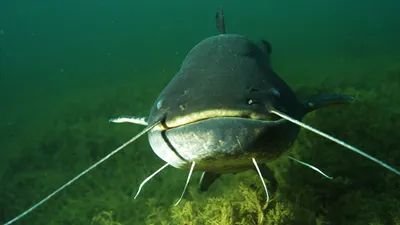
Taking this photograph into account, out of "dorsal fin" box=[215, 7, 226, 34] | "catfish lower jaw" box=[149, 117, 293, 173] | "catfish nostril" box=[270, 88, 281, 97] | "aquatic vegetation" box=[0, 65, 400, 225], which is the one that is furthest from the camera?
"dorsal fin" box=[215, 7, 226, 34]

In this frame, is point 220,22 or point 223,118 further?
point 220,22

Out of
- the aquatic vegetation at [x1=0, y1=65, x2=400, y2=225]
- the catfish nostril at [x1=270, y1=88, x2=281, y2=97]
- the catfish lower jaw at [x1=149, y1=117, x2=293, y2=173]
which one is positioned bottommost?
the aquatic vegetation at [x1=0, y1=65, x2=400, y2=225]

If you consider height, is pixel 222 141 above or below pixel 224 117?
below

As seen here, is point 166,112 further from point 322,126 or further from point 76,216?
point 76,216

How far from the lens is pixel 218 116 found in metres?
1.73

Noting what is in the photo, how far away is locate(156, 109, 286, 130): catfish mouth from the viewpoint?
1722 millimetres

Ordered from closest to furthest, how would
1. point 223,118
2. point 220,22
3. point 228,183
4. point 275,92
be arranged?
point 223,118, point 275,92, point 228,183, point 220,22

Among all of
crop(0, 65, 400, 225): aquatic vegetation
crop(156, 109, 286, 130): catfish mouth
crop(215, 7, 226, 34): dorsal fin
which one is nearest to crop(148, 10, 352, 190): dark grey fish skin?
crop(156, 109, 286, 130): catfish mouth

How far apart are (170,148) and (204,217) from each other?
975mm

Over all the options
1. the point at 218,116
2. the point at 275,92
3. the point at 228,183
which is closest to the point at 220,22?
the point at 228,183

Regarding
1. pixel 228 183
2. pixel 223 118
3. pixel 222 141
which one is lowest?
pixel 228 183

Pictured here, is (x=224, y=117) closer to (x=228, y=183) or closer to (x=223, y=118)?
(x=223, y=118)

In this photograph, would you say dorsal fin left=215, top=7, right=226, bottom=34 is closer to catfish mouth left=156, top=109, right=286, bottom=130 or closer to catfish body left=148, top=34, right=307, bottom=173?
catfish body left=148, top=34, right=307, bottom=173

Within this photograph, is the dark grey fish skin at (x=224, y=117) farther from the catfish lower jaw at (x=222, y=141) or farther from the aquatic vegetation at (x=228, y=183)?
the aquatic vegetation at (x=228, y=183)
